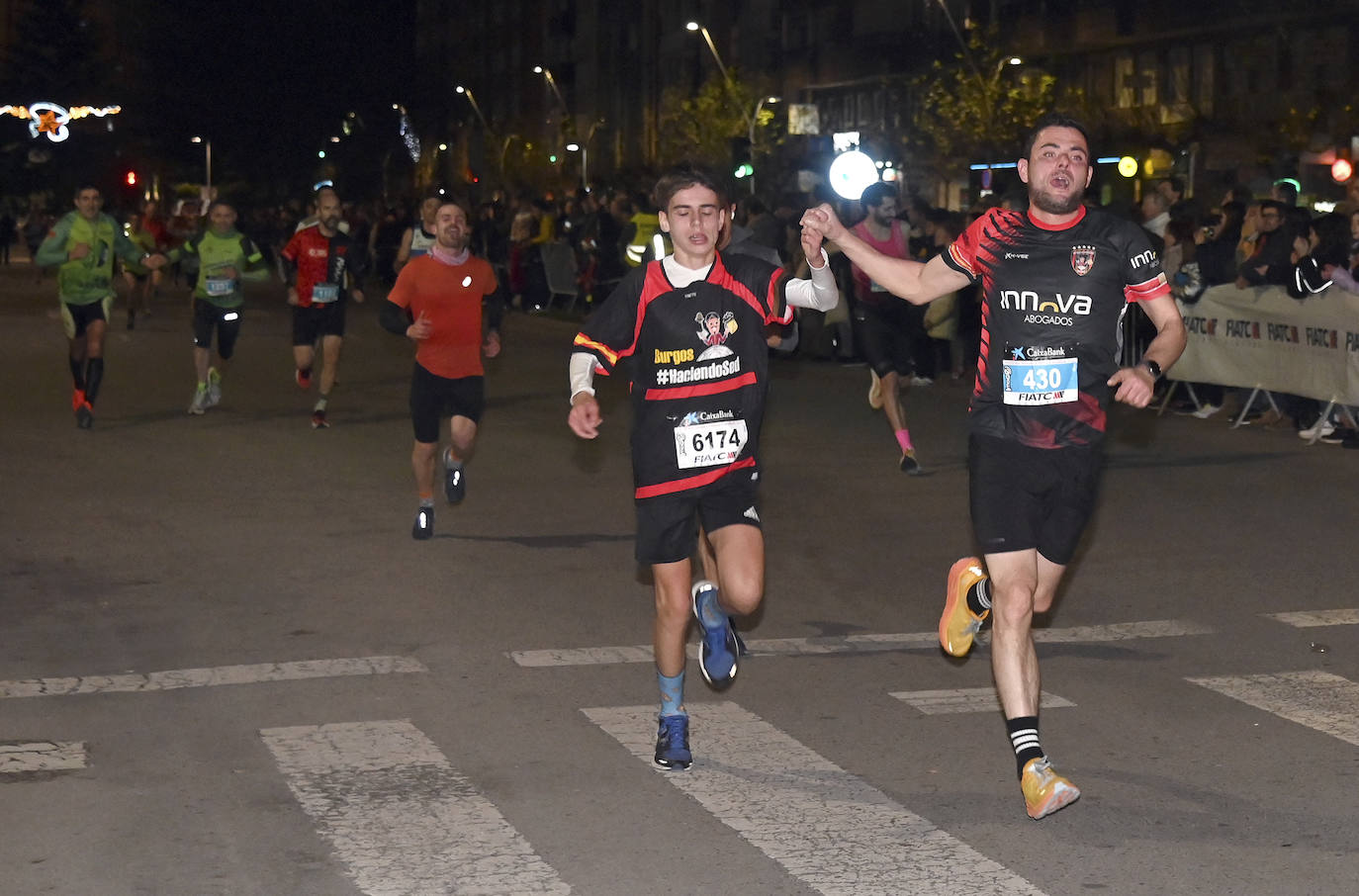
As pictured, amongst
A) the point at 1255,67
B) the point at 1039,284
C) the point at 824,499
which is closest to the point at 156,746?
the point at 1039,284

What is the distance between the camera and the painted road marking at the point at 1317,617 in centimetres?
877

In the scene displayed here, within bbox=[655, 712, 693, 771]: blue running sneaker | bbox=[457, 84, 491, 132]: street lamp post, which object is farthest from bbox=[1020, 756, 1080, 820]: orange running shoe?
bbox=[457, 84, 491, 132]: street lamp post

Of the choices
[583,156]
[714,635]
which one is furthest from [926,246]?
[583,156]

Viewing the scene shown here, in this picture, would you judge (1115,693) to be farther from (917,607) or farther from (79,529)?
(79,529)

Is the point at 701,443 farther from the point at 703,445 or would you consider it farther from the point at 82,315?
the point at 82,315

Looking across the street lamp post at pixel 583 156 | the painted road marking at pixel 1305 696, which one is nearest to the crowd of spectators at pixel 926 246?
the painted road marking at pixel 1305 696

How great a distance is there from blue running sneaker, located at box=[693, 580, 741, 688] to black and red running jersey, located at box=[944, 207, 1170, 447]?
43.5 inches

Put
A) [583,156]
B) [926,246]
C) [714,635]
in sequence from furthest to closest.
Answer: [583,156]
[926,246]
[714,635]

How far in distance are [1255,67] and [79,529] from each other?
3879cm

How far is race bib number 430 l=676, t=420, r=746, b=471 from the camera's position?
6.46 meters

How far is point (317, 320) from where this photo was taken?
17.1m

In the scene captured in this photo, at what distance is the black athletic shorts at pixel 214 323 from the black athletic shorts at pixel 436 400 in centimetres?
628

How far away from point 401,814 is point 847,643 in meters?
2.95

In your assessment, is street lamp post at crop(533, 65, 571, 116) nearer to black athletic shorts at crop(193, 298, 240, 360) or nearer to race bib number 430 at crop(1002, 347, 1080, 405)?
black athletic shorts at crop(193, 298, 240, 360)
